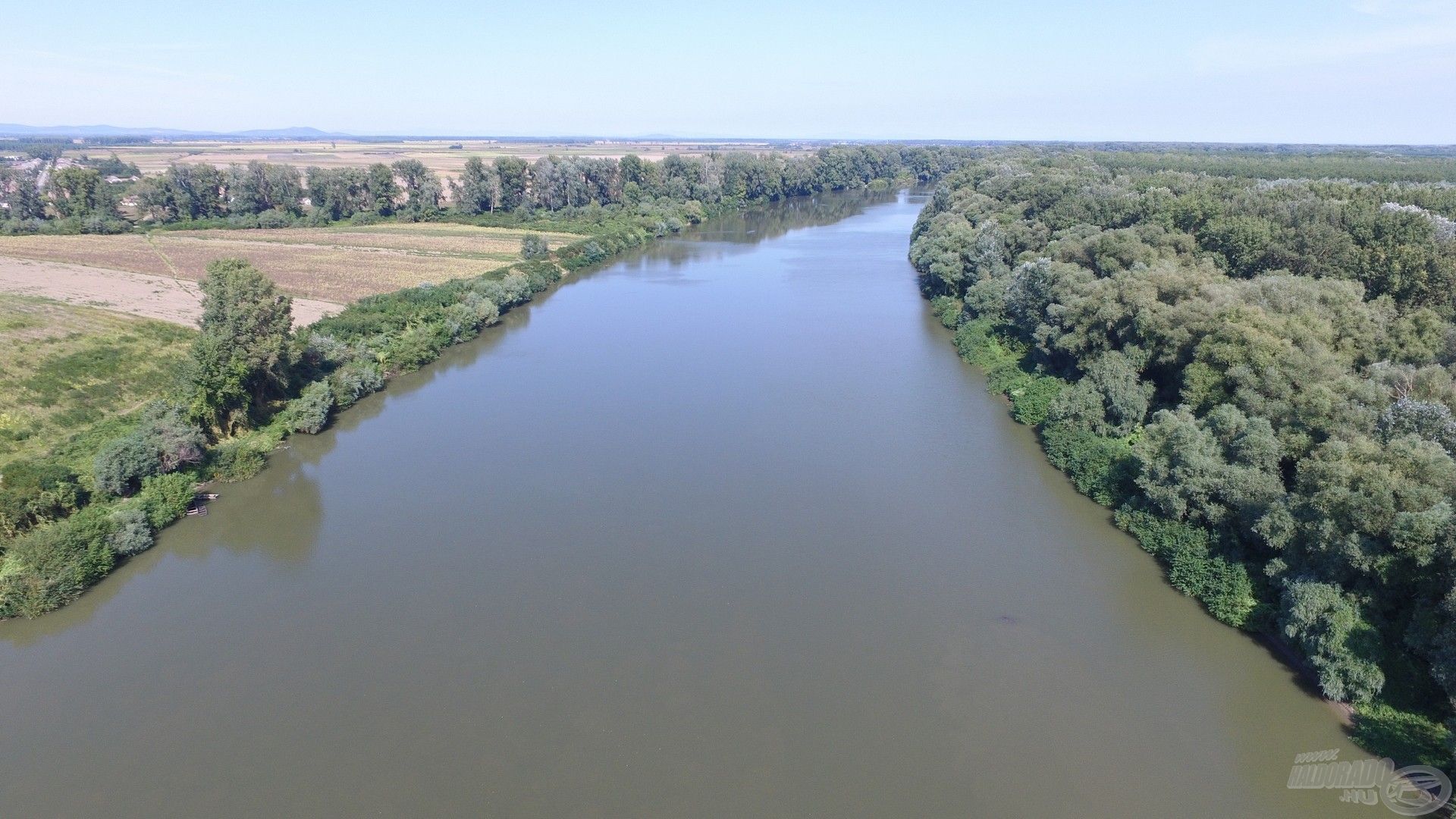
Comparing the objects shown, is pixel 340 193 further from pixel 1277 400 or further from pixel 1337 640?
pixel 1337 640

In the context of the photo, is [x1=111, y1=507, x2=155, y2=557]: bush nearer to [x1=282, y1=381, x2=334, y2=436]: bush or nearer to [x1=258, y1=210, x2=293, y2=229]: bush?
[x1=282, y1=381, x2=334, y2=436]: bush

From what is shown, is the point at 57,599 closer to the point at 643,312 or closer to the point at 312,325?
the point at 312,325

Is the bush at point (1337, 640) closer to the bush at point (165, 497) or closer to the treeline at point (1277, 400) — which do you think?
the treeline at point (1277, 400)

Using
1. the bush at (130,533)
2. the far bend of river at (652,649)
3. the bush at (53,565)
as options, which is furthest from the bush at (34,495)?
the far bend of river at (652,649)

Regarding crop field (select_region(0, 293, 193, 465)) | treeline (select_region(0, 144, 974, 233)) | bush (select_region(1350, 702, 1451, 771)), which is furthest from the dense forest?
bush (select_region(1350, 702, 1451, 771))

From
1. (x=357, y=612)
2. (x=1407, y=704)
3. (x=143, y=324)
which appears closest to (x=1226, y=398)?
(x=1407, y=704)
